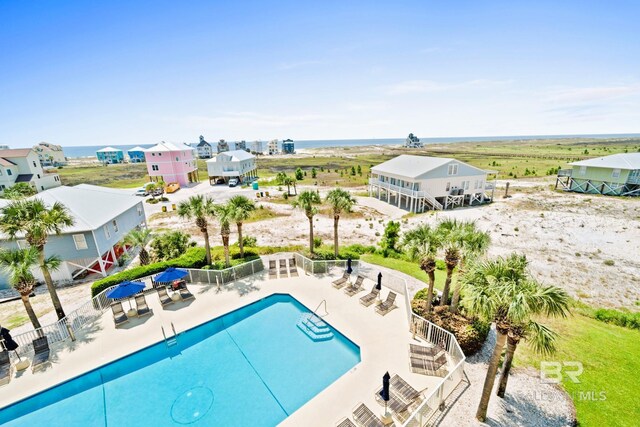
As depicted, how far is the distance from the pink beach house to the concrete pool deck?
1867 inches

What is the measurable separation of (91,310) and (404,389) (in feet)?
56.6

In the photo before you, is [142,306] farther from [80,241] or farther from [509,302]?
[509,302]

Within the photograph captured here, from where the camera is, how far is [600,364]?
11.9 meters

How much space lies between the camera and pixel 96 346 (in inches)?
530

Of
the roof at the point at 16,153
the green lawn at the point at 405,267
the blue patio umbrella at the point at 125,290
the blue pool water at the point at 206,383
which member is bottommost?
the blue pool water at the point at 206,383

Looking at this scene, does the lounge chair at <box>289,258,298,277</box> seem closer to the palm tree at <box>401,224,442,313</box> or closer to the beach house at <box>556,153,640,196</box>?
the palm tree at <box>401,224,442,313</box>

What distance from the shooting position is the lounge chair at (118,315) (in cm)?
1497

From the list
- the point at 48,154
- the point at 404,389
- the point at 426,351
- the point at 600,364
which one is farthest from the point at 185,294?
the point at 48,154

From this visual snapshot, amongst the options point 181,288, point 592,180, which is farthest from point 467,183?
point 181,288

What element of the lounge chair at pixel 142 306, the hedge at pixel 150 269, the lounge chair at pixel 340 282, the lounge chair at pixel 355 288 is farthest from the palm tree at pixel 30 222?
the lounge chair at pixel 355 288

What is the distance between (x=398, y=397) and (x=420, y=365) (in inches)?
76.9

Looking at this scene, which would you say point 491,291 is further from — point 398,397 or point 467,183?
point 467,183

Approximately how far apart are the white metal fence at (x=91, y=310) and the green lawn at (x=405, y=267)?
8913 millimetres

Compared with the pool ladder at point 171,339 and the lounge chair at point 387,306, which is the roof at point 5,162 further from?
the lounge chair at point 387,306
